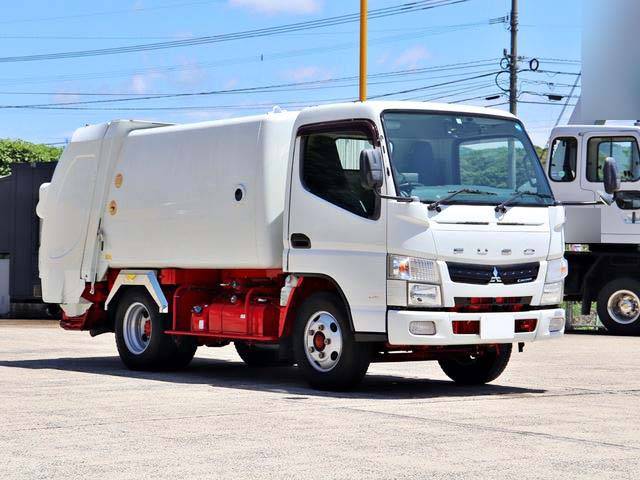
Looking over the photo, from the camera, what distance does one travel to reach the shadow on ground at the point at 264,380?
13.3 meters

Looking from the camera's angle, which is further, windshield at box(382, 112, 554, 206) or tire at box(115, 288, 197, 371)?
tire at box(115, 288, 197, 371)

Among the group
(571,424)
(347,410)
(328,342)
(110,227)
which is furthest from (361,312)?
(110,227)

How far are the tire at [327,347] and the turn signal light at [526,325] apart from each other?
57.1 inches

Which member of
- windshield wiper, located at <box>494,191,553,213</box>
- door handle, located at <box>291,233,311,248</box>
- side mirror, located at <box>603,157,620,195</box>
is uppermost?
side mirror, located at <box>603,157,620,195</box>

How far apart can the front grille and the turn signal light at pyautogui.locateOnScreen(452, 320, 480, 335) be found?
0.37 metres

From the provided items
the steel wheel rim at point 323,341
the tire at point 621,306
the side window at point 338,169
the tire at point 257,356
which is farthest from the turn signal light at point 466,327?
the tire at point 621,306

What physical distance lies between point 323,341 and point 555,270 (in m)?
2.38

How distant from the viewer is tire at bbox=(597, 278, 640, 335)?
24125 millimetres

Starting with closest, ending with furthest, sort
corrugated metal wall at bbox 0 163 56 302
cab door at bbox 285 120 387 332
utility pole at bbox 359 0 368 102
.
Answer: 1. cab door at bbox 285 120 387 332
2. utility pole at bbox 359 0 368 102
3. corrugated metal wall at bbox 0 163 56 302

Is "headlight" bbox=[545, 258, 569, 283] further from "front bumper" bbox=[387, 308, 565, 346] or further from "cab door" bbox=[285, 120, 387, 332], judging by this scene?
"cab door" bbox=[285, 120, 387, 332]

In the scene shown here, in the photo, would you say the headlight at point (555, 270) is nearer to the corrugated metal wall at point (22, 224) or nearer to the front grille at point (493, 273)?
the front grille at point (493, 273)

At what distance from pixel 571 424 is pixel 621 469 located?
2300mm

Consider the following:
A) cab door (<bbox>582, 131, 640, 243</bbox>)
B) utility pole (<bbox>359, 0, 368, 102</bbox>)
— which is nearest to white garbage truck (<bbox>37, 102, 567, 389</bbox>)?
utility pole (<bbox>359, 0, 368, 102</bbox>)

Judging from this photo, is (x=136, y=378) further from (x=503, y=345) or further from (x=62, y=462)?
(x=62, y=462)
